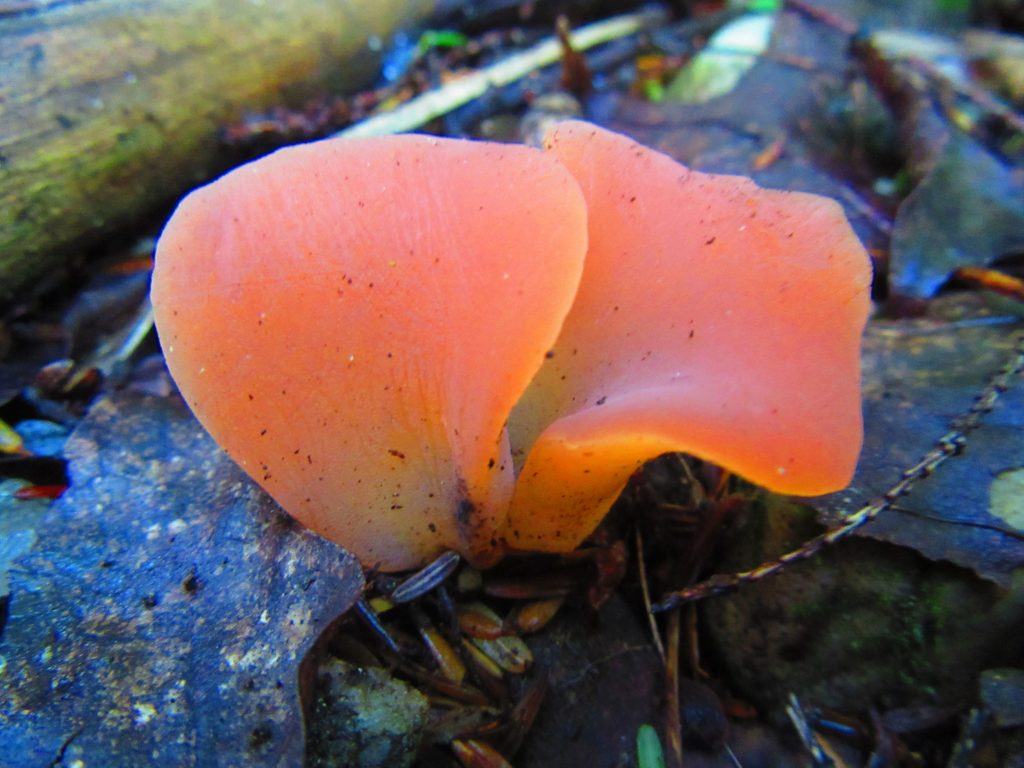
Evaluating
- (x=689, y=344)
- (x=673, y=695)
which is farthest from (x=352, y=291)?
(x=673, y=695)

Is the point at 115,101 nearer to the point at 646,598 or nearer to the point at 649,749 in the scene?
the point at 646,598

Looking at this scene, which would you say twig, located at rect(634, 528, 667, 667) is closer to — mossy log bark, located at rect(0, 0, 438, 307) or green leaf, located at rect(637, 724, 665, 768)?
green leaf, located at rect(637, 724, 665, 768)

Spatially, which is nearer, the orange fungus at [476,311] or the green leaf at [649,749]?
the orange fungus at [476,311]

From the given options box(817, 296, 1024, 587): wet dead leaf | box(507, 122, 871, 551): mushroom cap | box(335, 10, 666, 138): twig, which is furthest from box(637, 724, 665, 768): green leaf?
box(335, 10, 666, 138): twig

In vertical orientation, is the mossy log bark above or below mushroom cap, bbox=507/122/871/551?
above

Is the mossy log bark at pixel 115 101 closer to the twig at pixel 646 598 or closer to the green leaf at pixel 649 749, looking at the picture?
the twig at pixel 646 598

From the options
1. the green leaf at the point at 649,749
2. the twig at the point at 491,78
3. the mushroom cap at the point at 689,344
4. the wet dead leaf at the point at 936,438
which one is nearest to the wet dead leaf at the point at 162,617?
the mushroom cap at the point at 689,344


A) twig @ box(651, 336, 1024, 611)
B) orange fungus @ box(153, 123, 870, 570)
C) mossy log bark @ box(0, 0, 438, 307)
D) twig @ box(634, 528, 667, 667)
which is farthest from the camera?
mossy log bark @ box(0, 0, 438, 307)
